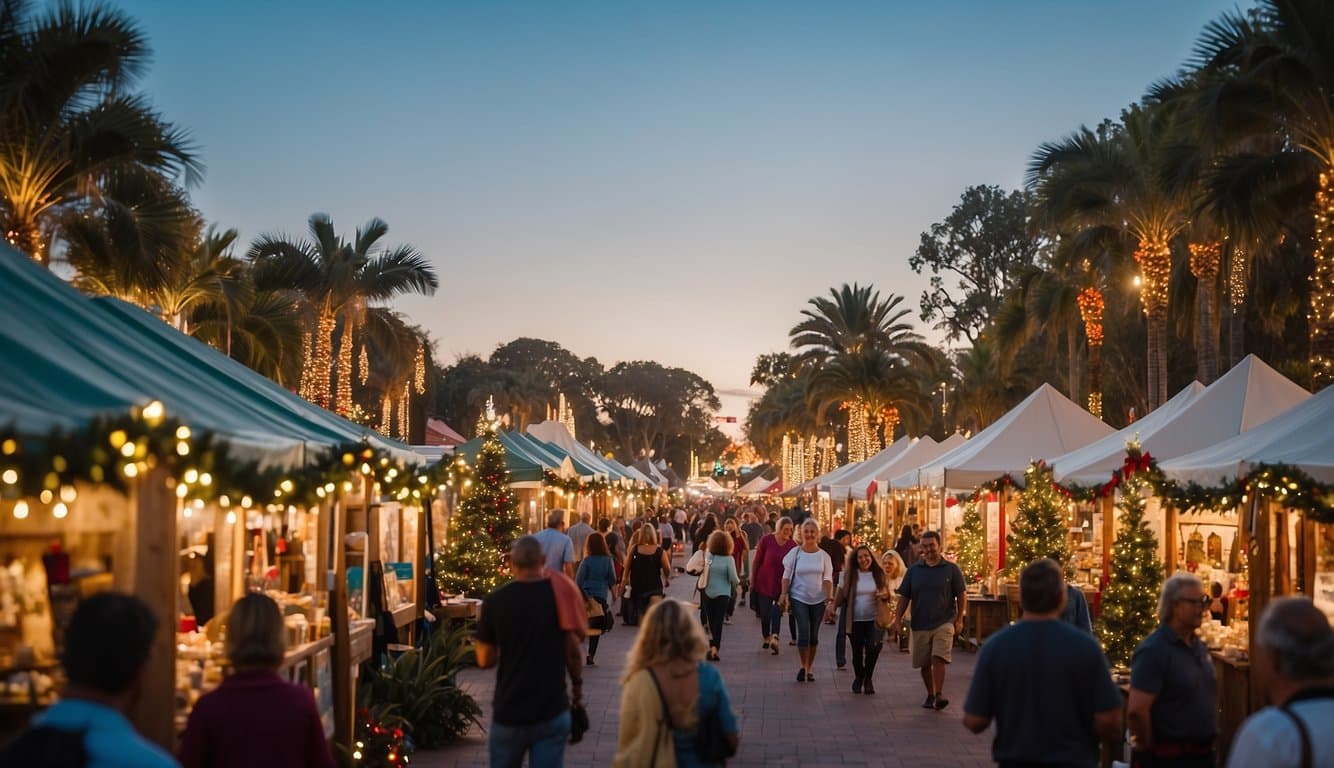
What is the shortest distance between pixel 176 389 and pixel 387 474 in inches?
131

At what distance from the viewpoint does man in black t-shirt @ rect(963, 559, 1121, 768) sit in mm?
5707

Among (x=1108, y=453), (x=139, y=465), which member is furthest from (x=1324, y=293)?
(x=139, y=465)

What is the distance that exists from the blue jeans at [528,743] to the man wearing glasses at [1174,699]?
2700 mm

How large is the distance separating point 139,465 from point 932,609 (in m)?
8.85

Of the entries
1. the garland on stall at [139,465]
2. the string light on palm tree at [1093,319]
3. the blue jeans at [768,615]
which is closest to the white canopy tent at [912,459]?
the string light on palm tree at [1093,319]

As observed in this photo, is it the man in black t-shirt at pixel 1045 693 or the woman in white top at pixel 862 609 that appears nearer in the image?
the man in black t-shirt at pixel 1045 693

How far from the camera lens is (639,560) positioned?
707 inches

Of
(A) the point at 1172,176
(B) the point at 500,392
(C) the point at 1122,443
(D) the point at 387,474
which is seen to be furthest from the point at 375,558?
(B) the point at 500,392

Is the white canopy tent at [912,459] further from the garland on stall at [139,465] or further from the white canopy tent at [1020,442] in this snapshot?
the garland on stall at [139,465]

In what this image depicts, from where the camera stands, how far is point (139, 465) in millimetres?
5996

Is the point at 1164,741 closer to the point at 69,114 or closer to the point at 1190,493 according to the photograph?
the point at 1190,493

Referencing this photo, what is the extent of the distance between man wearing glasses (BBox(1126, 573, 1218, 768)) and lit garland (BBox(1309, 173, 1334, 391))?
11041mm

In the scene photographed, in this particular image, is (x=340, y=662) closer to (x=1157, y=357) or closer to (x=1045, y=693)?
(x=1045, y=693)

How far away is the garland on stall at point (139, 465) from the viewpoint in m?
5.29
